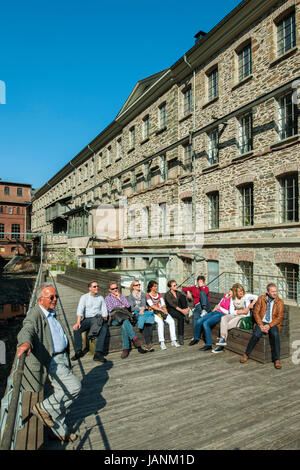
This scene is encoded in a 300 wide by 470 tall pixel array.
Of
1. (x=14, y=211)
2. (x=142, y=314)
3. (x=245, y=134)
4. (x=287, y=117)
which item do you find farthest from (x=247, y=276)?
(x=14, y=211)

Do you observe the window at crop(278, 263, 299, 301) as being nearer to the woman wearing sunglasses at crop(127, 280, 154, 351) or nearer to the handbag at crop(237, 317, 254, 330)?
the handbag at crop(237, 317, 254, 330)

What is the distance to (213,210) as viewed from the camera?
17484 millimetres

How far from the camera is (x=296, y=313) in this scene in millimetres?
10992

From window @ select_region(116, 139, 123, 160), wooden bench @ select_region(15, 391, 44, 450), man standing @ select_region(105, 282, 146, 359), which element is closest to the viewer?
wooden bench @ select_region(15, 391, 44, 450)

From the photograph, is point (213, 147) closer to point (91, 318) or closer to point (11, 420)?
point (91, 318)

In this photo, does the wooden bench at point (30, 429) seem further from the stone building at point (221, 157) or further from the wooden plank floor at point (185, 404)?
the stone building at point (221, 157)

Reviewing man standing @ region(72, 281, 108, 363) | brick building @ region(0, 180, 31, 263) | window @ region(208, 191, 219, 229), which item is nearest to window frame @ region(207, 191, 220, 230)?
window @ region(208, 191, 219, 229)

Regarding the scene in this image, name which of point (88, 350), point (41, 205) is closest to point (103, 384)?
point (88, 350)

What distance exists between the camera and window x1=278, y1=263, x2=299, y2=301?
1290 cm

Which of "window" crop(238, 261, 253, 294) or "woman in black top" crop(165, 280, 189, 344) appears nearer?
"woman in black top" crop(165, 280, 189, 344)

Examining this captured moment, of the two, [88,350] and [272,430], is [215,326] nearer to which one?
[88,350]

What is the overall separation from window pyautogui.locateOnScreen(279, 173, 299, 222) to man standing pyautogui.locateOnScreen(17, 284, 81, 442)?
36.5 ft

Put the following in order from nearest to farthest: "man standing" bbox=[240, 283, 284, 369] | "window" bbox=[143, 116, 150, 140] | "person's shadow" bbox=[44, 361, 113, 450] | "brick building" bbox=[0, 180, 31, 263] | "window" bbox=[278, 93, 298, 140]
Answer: "person's shadow" bbox=[44, 361, 113, 450], "man standing" bbox=[240, 283, 284, 369], "window" bbox=[278, 93, 298, 140], "window" bbox=[143, 116, 150, 140], "brick building" bbox=[0, 180, 31, 263]

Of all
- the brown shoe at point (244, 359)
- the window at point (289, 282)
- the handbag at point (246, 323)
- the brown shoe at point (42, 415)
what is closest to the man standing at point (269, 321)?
the brown shoe at point (244, 359)
